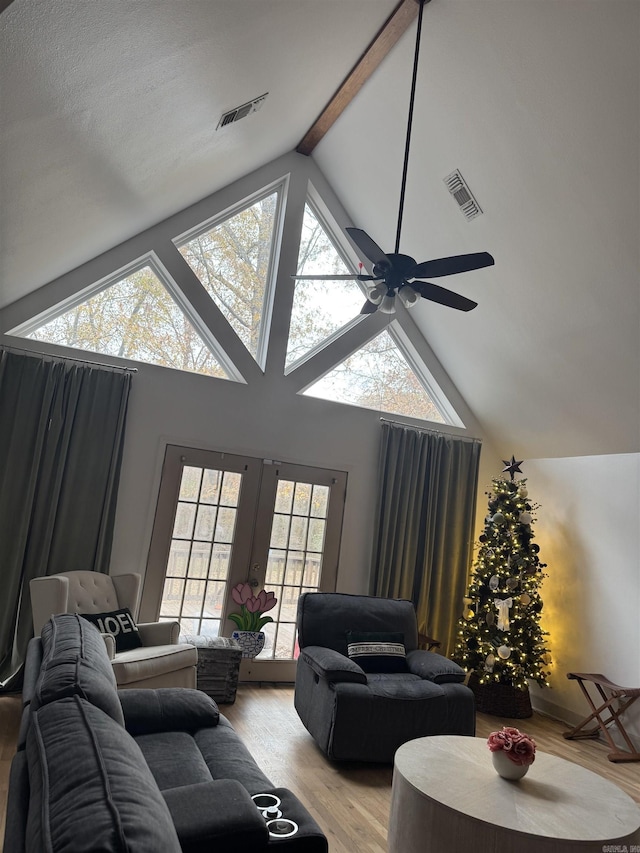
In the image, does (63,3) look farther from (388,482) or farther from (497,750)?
(388,482)

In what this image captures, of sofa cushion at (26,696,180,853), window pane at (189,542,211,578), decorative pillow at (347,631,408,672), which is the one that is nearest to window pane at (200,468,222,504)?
window pane at (189,542,211,578)

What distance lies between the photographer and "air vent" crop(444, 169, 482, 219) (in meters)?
4.96

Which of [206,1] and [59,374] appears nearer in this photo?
[206,1]

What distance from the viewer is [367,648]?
4.38m

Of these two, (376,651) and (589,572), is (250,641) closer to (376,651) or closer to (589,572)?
(376,651)

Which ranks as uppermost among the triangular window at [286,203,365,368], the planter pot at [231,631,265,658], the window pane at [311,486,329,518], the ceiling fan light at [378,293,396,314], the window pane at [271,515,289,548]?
the triangular window at [286,203,365,368]

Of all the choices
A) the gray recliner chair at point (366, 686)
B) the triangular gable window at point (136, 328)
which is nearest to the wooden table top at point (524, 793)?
the gray recliner chair at point (366, 686)

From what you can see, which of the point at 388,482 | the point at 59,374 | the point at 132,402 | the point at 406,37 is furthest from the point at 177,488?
the point at 406,37

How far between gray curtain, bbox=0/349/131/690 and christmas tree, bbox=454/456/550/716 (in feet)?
11.6

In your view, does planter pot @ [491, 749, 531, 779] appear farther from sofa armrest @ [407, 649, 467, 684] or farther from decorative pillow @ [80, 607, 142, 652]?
decorative pillow @ [80, 607, 142, 652]

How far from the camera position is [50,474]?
4793mm

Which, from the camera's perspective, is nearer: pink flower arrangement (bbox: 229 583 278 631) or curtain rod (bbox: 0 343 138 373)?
curtain rod (bbox: 0 343 138 373)

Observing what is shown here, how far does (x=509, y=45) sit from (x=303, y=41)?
143 centimetres

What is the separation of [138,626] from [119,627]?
0.69 feet
